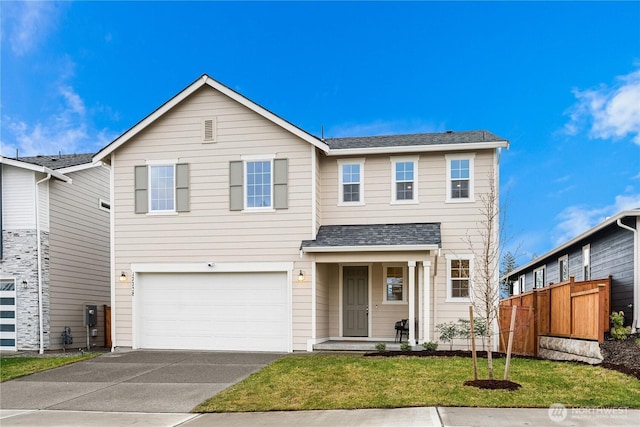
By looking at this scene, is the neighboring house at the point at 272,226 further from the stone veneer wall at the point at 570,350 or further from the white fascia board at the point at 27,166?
the stone veneer wall at the point at 570,350

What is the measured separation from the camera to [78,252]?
18.8 metres

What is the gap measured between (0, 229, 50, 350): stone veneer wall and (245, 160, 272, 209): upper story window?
6.47m

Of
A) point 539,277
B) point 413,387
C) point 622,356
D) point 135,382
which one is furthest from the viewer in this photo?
point 539,277

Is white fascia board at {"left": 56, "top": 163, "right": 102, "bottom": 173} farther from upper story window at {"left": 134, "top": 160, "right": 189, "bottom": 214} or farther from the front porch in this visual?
the front porch

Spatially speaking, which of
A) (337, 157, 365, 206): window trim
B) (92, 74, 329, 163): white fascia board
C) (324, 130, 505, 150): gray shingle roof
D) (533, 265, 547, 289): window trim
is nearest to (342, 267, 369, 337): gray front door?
(337, 157, 365, 206): window trim

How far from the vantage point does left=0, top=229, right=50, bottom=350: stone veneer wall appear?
1664cm

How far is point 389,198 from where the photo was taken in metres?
16.2

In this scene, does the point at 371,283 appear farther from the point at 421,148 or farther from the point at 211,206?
the point at 211,206

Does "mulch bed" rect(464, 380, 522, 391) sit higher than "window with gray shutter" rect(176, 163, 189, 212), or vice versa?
"window with gray shutter" rect(176, 163, 189, 212)

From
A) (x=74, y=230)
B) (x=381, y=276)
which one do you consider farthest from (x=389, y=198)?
(x=74, y=230)

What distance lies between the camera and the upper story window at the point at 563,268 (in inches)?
937

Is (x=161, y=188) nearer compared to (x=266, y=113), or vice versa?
(x=266, y=113)

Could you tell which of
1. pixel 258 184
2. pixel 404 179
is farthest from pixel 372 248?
pixel 258 184

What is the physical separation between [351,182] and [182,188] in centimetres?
487
